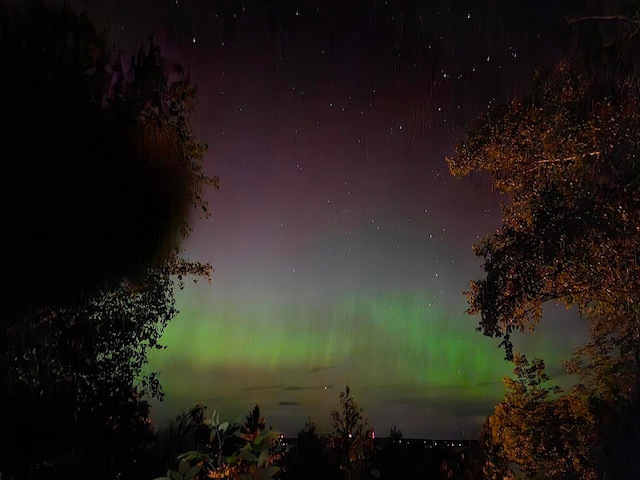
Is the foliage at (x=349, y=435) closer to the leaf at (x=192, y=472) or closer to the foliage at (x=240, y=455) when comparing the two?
the foliage at (x=240, y=455)

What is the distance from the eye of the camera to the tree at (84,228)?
382cm

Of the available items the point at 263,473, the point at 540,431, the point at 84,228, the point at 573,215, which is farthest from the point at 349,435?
the point at 84,228

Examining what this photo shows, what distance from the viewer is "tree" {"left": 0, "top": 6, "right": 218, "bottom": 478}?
382 centimetres

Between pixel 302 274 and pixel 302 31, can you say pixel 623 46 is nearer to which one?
pixel 302 31

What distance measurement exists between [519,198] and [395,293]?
2279mm

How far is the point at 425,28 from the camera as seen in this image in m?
4.71

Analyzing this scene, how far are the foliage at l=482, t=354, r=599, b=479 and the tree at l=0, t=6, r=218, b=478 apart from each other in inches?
85.1

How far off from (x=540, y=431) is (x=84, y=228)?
2.70 m

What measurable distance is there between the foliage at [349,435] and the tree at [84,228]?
124 centimetres

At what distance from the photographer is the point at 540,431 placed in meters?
3.90

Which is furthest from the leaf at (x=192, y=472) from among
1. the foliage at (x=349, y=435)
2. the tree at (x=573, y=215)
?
the tree at (x=573, y=215)

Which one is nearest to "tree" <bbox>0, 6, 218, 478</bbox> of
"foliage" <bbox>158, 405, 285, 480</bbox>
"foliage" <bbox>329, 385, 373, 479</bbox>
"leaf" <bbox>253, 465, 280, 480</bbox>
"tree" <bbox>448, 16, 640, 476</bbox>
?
"foliage" <bbox>329, 385, 373, 479</bbox>

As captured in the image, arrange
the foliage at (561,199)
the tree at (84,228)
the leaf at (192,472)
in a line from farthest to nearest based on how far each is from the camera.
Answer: the tree at (84,228) < the foliage at (561,199) < the leaf at (192,472)

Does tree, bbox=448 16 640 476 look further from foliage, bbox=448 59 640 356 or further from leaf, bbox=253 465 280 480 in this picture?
leaf, bbox=253 465 280 480
